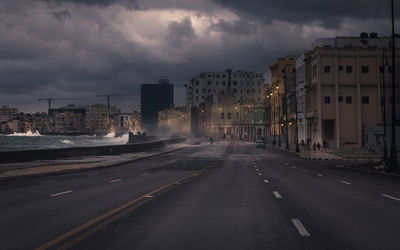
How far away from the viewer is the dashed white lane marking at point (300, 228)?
9305mm

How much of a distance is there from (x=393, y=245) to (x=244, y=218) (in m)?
3.91

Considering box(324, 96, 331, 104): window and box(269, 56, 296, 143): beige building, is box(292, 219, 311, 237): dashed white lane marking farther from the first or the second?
box(269, 56, 296, 143): beige building

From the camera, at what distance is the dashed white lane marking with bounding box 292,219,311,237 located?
30.5 ft

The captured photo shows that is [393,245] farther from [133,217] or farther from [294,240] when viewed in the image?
[133,217]

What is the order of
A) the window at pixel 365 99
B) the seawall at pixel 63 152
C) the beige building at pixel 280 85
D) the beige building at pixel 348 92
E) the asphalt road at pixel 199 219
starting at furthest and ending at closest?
1. the beige building at pixel 280 85
2. the window at pixel 365 99
3. the beige building at pixel 348 92
4. the seawall at pixel 63 152
5. the asphalt road at pixel 199 219

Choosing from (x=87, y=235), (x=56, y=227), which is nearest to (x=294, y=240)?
(x=87, y=235)

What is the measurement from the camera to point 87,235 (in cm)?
914

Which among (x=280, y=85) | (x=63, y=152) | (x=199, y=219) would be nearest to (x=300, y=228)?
(x=199, y=219)

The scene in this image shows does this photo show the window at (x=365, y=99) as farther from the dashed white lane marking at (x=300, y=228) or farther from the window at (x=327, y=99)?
the dashed white lane marking at (x=300, y=228)

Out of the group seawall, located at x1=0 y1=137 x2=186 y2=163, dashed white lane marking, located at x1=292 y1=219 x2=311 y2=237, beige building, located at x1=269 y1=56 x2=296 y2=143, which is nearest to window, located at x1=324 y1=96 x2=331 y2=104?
seawall, located at x1=0 y1=137 x2=186 y2=163

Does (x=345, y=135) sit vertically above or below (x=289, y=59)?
below

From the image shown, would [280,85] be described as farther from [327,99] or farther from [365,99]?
[365,99]

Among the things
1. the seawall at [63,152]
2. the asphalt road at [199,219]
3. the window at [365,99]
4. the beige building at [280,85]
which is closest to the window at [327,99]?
the window at [365,99]

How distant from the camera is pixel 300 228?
393 inches
